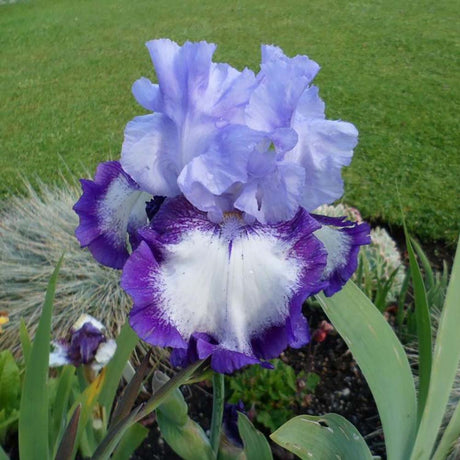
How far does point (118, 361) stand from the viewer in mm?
1340

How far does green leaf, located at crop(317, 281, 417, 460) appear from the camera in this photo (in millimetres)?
1113

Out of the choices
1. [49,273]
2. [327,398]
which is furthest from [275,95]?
[49,273]

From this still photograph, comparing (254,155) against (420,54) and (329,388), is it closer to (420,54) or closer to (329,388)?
(329,388)

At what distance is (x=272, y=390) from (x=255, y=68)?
14.9 feet

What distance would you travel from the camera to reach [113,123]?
5.22 m

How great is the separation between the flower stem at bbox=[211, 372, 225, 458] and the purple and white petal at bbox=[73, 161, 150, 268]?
267mm

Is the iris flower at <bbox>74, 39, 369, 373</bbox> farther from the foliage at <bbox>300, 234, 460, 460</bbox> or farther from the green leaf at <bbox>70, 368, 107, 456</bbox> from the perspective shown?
the green leaf at <bbox>70, 368, 107, 456</bbox>

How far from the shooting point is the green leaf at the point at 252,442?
4.06ft

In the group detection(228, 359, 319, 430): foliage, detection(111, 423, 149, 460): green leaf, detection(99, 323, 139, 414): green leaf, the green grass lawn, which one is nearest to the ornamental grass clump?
detection(99, 323, 139, 414): green leaf

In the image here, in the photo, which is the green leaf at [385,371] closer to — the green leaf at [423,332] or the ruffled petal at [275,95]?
the green leaf at [423,332]

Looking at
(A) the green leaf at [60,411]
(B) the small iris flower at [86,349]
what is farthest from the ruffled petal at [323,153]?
(A) the green leaf at [60,411]

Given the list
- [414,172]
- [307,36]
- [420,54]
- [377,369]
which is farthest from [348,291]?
[307,36]

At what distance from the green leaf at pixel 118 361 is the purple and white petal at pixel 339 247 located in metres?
0.46

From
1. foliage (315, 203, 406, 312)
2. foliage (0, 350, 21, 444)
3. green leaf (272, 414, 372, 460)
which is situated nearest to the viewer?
green leaf (272, 414, 372, 460)
